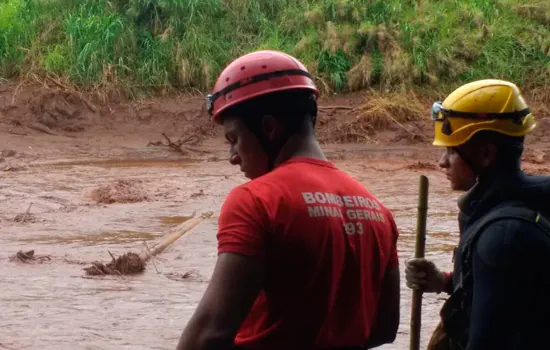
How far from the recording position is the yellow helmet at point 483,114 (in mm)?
2869

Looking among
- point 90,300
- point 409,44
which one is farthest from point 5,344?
point 409,44

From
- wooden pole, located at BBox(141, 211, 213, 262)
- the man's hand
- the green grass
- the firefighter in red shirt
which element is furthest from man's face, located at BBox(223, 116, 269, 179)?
the green grass

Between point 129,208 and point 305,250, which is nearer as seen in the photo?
point 305,250

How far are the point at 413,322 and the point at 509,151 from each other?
740 mm

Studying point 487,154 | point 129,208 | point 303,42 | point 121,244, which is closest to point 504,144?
point 487,154

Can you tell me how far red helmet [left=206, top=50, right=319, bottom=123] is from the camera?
8.22 ft

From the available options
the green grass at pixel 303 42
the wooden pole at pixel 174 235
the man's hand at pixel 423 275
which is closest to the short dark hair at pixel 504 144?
the man's hand at pixel 423 275

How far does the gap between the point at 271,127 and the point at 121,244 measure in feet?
22.4

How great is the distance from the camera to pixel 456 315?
2.85 meters

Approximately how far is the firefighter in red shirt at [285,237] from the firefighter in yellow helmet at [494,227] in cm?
25

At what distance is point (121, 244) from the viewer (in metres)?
9.20

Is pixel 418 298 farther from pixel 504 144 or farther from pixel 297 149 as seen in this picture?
pixel 297 149

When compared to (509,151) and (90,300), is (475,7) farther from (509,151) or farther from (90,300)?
(509,151)

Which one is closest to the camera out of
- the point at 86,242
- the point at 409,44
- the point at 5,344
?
the point at 5,344
